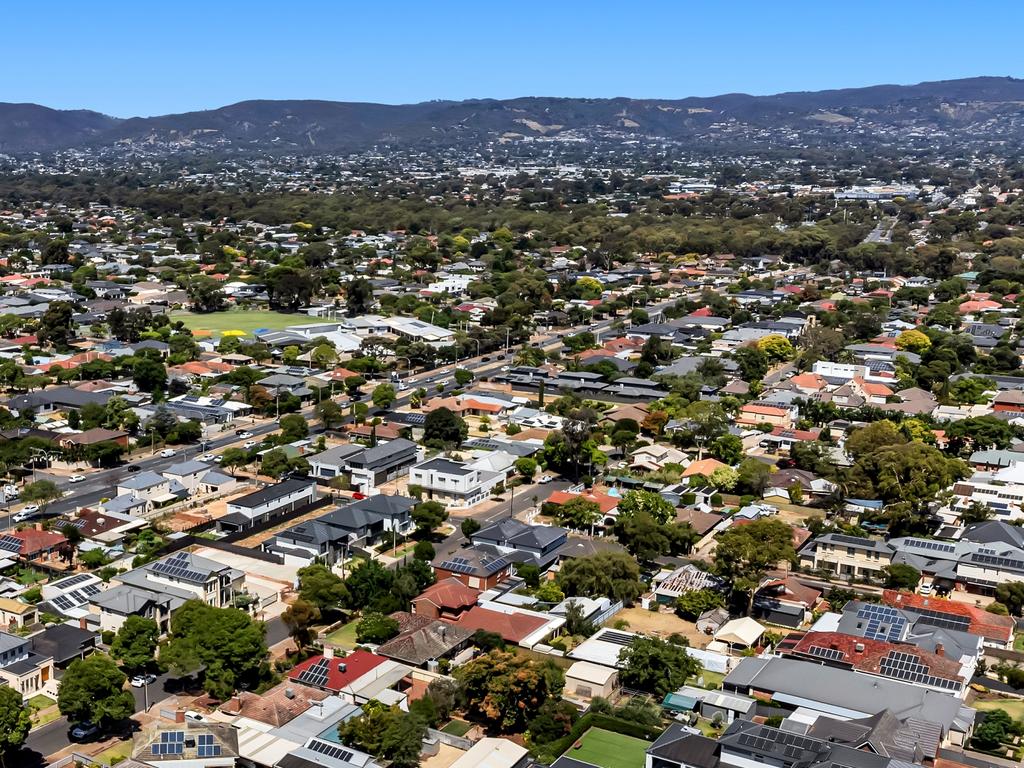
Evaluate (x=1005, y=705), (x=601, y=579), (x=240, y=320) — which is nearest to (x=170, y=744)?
(x=601, y=579)

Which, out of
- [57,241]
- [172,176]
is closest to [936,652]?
[57,241]

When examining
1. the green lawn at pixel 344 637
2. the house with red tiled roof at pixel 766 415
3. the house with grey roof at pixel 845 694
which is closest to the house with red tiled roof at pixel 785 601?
the house with grey roof at pixel 845 694

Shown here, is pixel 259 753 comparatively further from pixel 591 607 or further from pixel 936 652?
pixel 936 652

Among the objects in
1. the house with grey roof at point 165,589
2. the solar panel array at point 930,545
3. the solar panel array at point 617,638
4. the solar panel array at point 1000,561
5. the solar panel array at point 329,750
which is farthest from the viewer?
the solar panel array at point 930,545

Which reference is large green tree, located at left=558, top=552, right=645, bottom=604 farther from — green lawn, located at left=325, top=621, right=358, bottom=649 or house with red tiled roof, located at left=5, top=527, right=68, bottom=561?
house with red tiled roof, located at left=5, top=527, right=68, bottom=561

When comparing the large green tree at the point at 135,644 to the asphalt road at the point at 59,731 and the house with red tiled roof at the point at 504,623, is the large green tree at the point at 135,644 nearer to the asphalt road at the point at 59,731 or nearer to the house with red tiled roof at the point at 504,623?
the asphalt road at the point at 59,731

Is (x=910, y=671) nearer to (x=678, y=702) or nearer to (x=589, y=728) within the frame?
(x=678, y=702)
